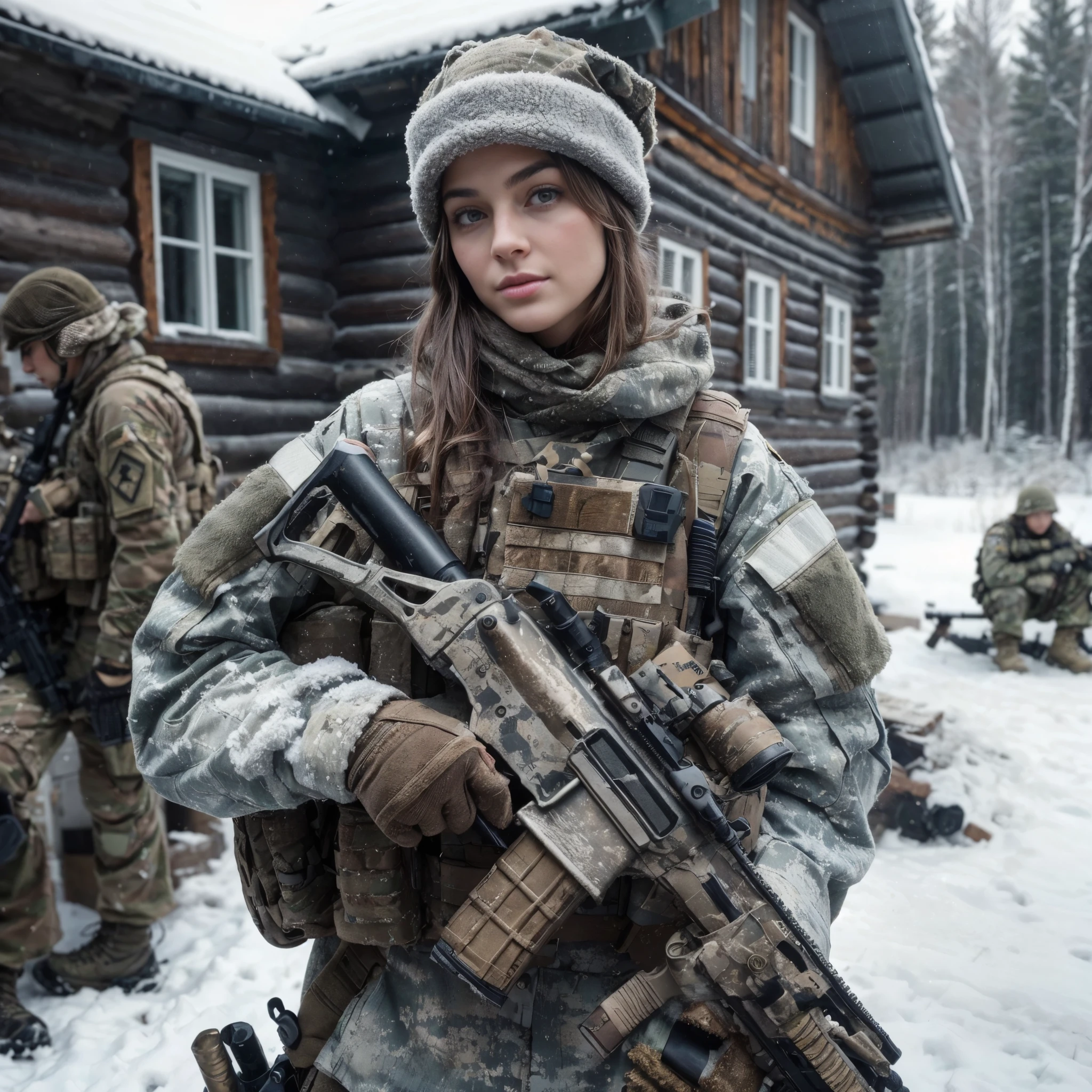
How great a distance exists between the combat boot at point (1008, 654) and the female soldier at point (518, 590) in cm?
720

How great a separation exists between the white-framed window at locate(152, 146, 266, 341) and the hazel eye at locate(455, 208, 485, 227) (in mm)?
4439

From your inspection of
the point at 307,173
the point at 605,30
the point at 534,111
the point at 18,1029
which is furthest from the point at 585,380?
the point at 307,173

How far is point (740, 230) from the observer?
895 cm

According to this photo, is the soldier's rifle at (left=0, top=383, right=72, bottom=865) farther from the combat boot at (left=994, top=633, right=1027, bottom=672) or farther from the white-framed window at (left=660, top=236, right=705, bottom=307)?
the combat boot at (left=994, top=633, right=1027, bottom=672)

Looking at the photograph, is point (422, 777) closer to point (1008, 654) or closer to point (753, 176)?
point (1008, 654)

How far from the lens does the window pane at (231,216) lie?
5953 mm

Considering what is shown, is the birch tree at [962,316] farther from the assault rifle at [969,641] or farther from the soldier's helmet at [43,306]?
the soldier's helmet at [43,306]

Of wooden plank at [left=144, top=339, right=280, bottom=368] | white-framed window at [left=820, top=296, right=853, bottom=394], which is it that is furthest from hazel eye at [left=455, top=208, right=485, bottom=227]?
white-framed window at [left=820, top=296, right=853, bottom=394]

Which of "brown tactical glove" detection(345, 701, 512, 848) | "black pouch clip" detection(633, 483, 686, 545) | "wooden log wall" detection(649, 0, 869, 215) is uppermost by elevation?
"wooden log wall" detection(649, 0, 869, 215)

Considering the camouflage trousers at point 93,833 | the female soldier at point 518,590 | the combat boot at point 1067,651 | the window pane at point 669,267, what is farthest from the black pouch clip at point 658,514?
the combat boot at point 1067,651

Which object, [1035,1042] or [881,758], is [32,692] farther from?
[1035,1042]

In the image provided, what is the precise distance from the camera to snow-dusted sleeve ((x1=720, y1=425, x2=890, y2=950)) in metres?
1.41

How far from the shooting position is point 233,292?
6027mm

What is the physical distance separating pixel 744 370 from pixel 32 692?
711cm
